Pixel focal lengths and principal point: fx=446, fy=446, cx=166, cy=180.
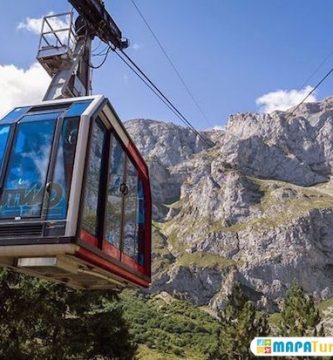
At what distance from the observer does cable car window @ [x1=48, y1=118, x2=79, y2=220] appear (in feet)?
21.9

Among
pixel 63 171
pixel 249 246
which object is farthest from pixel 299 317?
pixel 249 246

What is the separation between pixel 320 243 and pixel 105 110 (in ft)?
555

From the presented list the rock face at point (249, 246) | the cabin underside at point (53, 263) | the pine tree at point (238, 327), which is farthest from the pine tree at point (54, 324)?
the rock face at point (249, 246)

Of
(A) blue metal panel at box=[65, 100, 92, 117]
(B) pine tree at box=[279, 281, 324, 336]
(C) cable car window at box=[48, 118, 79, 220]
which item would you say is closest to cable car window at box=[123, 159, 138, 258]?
(A) blue metal panel at box=[65, 100, 92, 117]

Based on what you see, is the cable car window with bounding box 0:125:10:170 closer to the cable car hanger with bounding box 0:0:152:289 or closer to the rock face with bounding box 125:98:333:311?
the cable car hanger with bounding box 0:0:152:289

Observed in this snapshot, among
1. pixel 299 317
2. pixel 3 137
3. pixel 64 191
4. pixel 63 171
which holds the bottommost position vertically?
pixel 64 191

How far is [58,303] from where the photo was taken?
18812 mm

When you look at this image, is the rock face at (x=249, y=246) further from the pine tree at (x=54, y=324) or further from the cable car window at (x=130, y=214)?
the cable car window at (x=130, y=214)

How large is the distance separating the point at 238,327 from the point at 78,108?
4367cm

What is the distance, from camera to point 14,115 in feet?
26.5

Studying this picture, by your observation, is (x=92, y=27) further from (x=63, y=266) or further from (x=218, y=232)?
(x=218, y=232)

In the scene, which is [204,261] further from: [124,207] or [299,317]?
[124,207]
